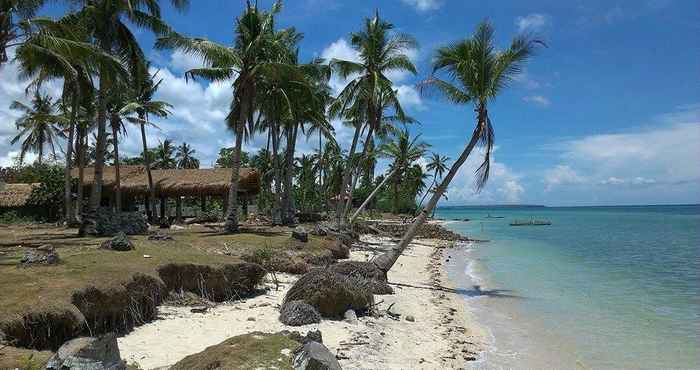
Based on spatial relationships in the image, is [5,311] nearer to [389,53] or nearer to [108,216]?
[108,216]

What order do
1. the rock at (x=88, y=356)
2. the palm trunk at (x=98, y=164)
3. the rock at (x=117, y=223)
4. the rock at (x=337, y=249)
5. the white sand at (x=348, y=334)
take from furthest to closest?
the rock at (x=337, y=249) → the palm trunk at (x=98, y=164) → the rock at (x=117, y=223) → the white sand at (x=348, y=334) → the rock at (x=88, y=356)

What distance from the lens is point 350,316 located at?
328 inches

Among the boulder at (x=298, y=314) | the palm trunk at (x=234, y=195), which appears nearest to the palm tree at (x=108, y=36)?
the palm trunk at (x=234, y=195)

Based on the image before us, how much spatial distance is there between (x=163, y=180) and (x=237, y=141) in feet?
40.7

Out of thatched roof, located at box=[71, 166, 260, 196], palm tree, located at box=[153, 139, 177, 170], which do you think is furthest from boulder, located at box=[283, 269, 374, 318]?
palm tree, located at box=[153, 139, 177, 170]

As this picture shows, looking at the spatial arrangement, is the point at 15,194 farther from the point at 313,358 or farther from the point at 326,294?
the point at 313,358

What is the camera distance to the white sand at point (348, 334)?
6.07 m

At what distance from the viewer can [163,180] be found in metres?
27.8

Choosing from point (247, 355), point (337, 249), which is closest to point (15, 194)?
point (337, 249)

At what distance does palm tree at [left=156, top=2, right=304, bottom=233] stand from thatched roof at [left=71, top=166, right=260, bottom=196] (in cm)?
840

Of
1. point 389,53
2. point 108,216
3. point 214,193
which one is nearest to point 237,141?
point 108,216

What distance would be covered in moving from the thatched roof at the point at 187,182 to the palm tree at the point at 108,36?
29.7ft

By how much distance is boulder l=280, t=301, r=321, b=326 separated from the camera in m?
7.60

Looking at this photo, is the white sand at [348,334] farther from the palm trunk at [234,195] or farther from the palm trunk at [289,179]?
the palm trunk at [289,179]
